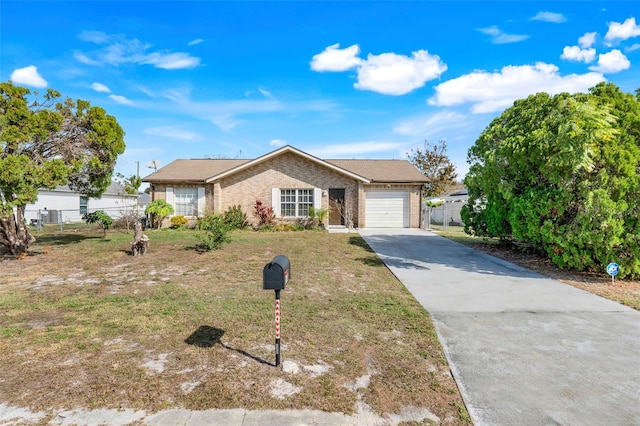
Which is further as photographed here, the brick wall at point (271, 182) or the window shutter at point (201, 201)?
the window shutter at point (201, 201)

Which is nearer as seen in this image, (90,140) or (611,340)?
(611,340)

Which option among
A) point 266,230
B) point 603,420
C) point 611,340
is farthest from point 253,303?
point 266,230

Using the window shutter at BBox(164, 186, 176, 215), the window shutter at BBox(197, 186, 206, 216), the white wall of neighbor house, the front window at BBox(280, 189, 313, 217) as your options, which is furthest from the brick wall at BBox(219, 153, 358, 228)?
the white wall of neighbor house

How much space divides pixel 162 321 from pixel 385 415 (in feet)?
11.8

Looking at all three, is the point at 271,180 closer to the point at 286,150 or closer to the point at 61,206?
the point at 286,150

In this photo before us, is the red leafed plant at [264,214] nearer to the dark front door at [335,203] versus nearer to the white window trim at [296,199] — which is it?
the white window trim at [296,199]

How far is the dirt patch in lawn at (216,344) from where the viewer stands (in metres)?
3.12

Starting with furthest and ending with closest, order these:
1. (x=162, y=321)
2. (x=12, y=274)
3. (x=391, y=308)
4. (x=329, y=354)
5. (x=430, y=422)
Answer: (x=12, y=274)
(x=391, y=308)
(x=162, y=321)
(x=329, y=354)
(x=430, y=422)

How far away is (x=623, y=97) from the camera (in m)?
8.38

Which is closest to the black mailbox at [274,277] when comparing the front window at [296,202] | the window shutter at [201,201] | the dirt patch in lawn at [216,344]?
the dirt patch in lawn at [216,344]

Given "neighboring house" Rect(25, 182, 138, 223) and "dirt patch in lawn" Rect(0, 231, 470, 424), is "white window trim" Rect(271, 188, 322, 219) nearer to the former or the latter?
"dirt patch in lawn" Rect(0, 231, 470, 424)

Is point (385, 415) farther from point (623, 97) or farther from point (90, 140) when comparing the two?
point (90, 140)

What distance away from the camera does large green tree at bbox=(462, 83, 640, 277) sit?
7285 mm

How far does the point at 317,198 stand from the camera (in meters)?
17.9
